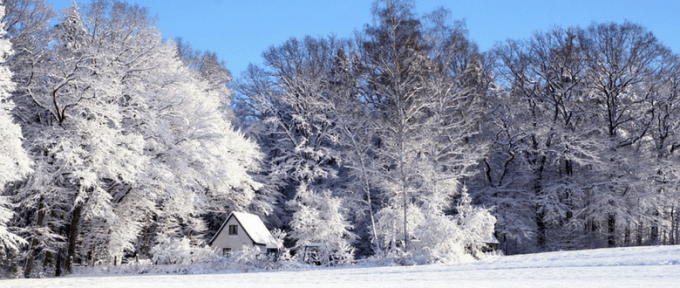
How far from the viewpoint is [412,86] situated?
22.8m

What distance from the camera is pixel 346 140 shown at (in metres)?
28.0

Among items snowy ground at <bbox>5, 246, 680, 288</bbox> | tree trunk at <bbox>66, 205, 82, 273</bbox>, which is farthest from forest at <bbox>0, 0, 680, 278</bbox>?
snowy ground at <bbox>5, 246, 680, 288</bbox>

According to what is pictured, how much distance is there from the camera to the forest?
Answer: 20.2 metres

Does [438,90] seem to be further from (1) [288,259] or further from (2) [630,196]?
(2) [630,196]

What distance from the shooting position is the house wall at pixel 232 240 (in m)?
31.1

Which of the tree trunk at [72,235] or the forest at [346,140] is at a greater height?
the forest at [346,140]

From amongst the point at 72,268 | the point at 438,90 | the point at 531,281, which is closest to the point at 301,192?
the point at 438,90

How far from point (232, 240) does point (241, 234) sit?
738 mm

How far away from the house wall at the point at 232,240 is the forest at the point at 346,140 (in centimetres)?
160

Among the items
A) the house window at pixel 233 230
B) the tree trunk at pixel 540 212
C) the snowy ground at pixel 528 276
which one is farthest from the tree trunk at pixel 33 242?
the tree trunk at pixel 540 212

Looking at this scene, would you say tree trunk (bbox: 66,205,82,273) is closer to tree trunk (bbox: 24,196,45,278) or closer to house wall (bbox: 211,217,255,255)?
tree trunk (bbox: 24,196,45,278)

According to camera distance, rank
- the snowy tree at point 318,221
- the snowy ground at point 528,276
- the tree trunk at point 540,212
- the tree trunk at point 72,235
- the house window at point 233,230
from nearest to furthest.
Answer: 1. the snowy ground at point 528,276
2. the tree trunk at point 72,235
3. the snowy tree at point 318,221
4. the tree trunk at point 540,212
5. the house window at point 233,230

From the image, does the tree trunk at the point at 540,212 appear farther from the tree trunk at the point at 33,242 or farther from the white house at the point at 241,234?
the tree trunk at the point at 33,242

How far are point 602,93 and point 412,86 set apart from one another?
1362 cm
